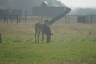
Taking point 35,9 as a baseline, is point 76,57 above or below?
below

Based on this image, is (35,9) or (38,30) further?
(35,9)

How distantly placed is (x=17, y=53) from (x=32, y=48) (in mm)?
1673

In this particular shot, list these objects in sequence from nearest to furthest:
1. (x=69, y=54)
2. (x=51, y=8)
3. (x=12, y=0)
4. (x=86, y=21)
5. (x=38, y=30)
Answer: (x=69, y=54) < (x=38, y=30) < (x=86, y=21) < (x=51, y=8) < (x=12, y=0)

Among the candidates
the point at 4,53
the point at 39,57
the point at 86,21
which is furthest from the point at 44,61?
the point at 86,21

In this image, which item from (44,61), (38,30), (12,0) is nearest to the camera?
(44,61)

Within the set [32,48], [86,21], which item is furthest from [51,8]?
[32,48]

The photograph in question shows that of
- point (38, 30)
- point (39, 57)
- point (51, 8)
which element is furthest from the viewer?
point (51, 8)

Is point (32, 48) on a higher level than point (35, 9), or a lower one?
lower

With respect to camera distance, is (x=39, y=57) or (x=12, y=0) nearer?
(x=39, y=57)

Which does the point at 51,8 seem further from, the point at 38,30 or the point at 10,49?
the point at 10,49

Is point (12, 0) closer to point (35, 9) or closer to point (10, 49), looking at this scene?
point (35, 9)

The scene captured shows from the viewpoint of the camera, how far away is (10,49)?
14.5m

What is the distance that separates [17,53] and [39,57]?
145cm

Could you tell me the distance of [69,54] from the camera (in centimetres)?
1340
